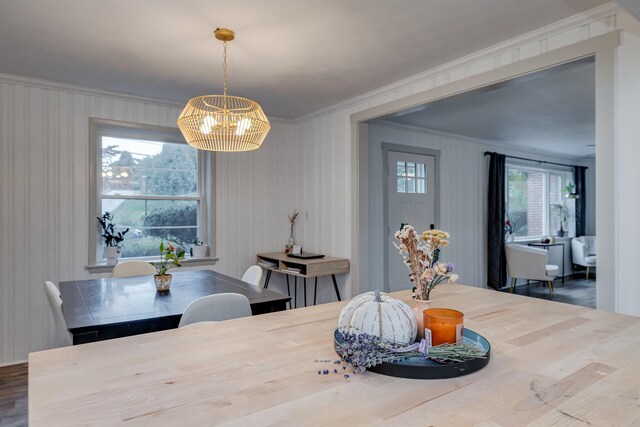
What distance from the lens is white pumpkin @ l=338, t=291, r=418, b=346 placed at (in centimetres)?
102

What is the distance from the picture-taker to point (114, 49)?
9.01 feet

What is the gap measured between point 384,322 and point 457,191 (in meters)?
5.17

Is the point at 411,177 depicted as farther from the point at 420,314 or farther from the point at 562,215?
the point at 420,314

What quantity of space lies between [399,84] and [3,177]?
3.52 meters

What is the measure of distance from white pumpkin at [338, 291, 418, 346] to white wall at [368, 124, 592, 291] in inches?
151

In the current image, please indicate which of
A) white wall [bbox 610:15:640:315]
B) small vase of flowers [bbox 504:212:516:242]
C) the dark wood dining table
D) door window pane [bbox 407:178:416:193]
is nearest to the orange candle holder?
the dark wood dining table

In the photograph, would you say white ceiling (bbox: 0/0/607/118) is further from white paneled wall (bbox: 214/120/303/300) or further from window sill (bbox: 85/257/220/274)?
window sill (bbox: 85/257/220/274)

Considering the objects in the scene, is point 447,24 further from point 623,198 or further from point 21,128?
point 21,128

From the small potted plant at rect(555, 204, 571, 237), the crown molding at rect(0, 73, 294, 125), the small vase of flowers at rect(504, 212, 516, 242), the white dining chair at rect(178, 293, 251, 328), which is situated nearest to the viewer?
the white dining chair at rect(178, 293, 251, 328)

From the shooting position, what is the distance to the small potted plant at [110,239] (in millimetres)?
3686

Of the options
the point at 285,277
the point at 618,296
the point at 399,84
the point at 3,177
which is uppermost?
the point at 399,84

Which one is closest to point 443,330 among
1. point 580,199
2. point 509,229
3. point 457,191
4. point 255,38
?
point 255,38

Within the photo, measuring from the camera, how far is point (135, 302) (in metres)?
2.23

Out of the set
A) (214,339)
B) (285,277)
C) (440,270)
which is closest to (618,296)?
(440,270)
